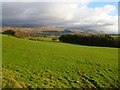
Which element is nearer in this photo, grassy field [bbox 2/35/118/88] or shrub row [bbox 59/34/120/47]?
grassy field [bbox 2/35/118/88]

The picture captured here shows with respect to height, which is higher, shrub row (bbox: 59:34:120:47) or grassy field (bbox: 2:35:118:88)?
shrub row (bbox: 59:34:120:47)

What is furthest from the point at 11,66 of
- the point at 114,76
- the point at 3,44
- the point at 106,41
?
the point at 106,41

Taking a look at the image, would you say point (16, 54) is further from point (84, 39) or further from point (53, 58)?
point (84, 39)

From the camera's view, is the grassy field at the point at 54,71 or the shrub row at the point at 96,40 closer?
the grassy field at the point at 54,71

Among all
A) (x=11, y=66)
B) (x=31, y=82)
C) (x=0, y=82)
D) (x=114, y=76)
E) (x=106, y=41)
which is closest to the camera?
(x=0, y=82)

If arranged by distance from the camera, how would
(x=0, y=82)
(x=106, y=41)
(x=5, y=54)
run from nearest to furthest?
1. (x=0, y=82)
2. (x=5, y=54)
3. (x=106, y=41)

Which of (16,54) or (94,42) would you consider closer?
(16,54)

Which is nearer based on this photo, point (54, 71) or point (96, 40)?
point (54, 71)

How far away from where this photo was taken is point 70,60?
116ft

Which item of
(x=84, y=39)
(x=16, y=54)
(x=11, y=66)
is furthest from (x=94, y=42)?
(x=11, y=66)

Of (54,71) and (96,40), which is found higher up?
(96,40)

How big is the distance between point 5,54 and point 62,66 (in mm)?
8706

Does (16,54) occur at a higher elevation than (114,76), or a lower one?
higher

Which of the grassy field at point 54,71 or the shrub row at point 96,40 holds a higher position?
the shrub row at point 96,40
